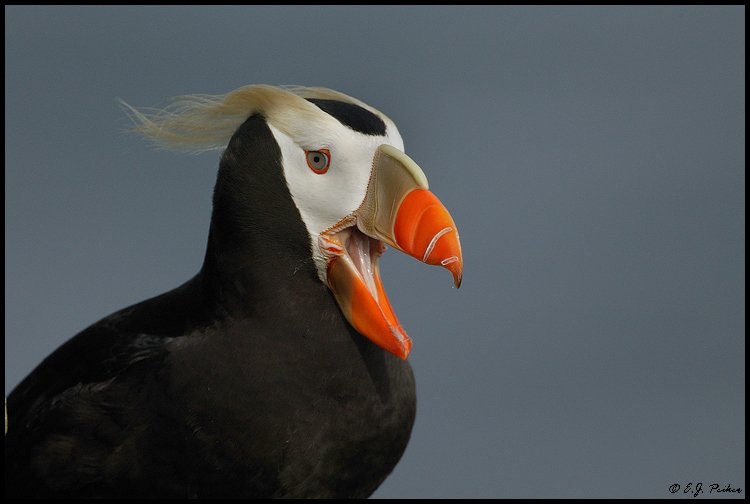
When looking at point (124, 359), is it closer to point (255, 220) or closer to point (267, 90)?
point (255, 220)

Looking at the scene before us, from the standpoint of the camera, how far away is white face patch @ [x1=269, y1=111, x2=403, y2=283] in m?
1.66

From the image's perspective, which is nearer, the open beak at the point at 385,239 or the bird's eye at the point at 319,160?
the open beak at the point at 385,239

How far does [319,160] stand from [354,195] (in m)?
0.11

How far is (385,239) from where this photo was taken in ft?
5.41

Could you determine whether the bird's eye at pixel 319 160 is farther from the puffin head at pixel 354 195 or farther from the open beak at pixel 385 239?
the open beak at pixel 385 239

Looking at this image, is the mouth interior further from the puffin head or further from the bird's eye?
the bird's eye

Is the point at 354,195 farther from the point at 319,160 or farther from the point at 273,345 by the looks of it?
the point at 273,345

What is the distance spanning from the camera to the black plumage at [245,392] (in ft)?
5.64

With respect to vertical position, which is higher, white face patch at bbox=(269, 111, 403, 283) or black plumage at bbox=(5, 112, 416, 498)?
white face patch at bbox=(269, 111, 403, 283)

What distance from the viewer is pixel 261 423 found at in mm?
1717

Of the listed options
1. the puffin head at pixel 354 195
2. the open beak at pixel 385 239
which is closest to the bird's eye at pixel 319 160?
the puffin head at pixel 354 195

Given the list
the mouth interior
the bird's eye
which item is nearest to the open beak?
the mouth interior

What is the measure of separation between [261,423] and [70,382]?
555 millimetres

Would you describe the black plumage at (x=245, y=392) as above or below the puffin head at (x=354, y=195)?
below
